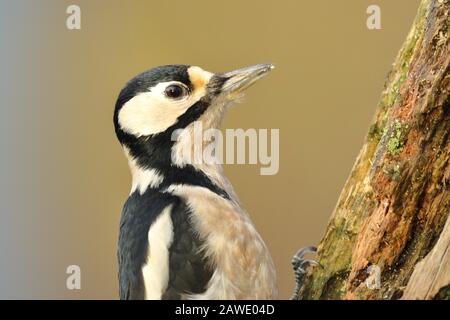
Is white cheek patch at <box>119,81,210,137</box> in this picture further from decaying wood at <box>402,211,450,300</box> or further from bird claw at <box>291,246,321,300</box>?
decaying wood at <box>402,211,450,300</box>

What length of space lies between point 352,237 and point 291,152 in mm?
2540

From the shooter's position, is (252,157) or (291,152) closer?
(252,157)

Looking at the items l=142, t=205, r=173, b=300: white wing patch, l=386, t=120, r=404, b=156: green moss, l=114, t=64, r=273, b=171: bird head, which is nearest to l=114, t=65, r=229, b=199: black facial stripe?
l=114, t=64, r=273, b=171: bird head

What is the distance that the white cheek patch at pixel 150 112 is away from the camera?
365cm

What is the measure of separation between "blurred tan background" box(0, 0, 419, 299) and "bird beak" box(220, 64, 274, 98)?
1298mm

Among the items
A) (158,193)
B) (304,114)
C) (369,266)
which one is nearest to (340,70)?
(304,114)

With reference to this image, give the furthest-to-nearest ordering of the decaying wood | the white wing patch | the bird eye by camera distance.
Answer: the bird eye → the white wing patch → the decaying wood

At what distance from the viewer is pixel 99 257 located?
5.86 metres

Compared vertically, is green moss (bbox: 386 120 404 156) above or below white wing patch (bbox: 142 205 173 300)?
above

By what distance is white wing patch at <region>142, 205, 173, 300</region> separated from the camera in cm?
316

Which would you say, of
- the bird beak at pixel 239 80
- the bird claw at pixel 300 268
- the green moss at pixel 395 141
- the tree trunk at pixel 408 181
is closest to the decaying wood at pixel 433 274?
the tree trunk at pixel 408 181

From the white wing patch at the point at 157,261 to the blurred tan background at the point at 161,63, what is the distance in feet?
5.63
